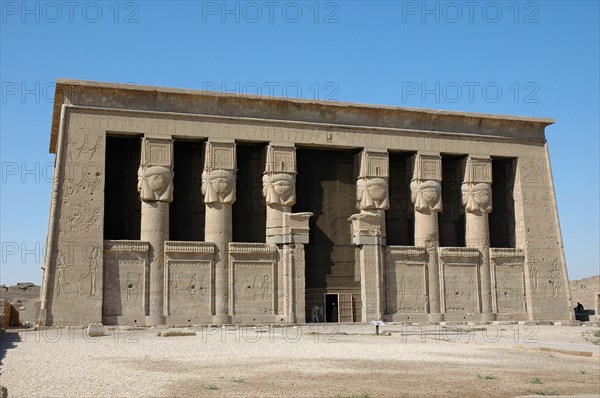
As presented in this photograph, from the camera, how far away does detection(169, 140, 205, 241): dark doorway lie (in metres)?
28.1

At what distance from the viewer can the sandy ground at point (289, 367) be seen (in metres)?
9.83

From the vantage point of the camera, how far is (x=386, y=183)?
1168 inches

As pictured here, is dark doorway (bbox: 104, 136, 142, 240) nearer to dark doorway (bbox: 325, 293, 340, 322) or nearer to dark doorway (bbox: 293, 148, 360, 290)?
dark doorway (bbox: 293, 148, 360, 290)

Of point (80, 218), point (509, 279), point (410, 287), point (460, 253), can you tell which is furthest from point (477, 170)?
point (80, 218)

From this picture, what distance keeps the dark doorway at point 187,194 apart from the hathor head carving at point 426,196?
8725 millimetres

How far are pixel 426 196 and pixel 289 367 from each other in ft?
61.2

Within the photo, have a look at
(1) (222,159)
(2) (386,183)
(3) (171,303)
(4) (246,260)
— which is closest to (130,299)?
(3) (171,303)

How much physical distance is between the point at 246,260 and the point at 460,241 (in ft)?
32.8

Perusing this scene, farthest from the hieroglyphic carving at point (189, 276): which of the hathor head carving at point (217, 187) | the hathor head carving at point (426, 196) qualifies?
the hathor head carving at point (426, 196)

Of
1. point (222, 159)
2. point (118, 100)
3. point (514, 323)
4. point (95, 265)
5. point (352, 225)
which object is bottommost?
point (514, 323)

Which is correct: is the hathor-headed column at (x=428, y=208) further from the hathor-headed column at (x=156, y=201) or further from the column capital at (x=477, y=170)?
the hathor-headed column at (x=156, y=201)

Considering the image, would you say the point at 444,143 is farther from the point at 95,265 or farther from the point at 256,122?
the point at 95,265

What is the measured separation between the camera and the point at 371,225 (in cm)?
2877

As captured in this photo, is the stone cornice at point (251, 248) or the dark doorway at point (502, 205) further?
the dark doorway at point (502, 205)
